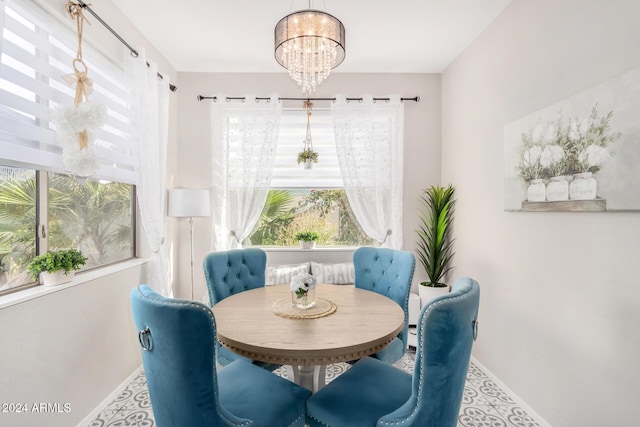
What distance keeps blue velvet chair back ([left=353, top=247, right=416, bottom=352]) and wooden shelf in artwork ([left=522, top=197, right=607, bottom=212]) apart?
2.83 feet

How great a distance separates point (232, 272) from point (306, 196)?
1508 mm

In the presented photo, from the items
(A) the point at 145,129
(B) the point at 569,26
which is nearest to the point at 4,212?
(A) the point at 145,129

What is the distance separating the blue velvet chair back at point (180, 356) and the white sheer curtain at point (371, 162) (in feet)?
8.10

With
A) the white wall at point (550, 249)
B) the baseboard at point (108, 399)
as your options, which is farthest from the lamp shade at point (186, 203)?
the white wall at point (550, 249)

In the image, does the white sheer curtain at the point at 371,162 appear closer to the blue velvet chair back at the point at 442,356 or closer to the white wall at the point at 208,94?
the white wall at the point at 208,94

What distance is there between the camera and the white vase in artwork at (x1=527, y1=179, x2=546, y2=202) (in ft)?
6.26

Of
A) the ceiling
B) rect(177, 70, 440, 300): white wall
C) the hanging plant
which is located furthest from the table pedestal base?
the ceiling

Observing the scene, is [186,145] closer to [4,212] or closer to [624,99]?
[4,212]

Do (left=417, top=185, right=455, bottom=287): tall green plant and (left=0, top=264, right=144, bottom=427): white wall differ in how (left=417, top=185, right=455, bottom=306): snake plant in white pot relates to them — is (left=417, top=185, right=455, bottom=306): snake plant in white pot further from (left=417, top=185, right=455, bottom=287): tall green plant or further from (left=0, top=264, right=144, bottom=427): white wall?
(left=0, top=264, right=144, bottom=427): white wall

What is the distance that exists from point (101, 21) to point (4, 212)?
138cm

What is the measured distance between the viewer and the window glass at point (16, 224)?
5.07ft

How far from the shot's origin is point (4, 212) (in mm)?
1542

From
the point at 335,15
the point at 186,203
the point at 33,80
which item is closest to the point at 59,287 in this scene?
the point at 33,80

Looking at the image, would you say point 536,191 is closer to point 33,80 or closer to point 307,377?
point 307,377
